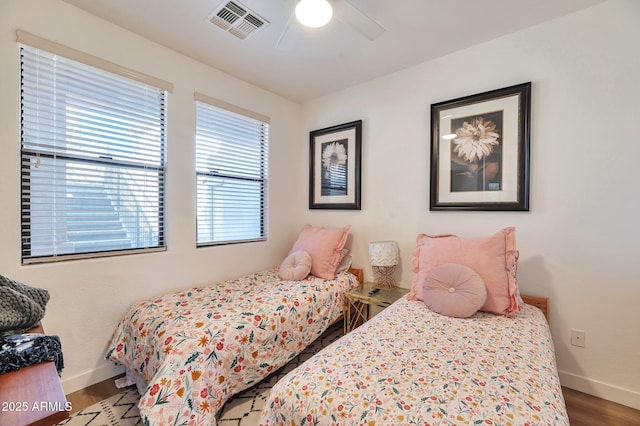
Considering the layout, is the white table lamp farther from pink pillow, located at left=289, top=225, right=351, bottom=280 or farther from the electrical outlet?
the electrical outlet

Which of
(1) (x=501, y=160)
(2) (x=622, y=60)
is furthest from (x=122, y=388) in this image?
(2) (x=622, y=60)

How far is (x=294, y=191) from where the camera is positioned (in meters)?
3.43

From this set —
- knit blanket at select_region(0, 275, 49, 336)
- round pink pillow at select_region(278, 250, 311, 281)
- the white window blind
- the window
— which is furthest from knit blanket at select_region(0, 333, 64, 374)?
round pink pillow at select_region(278, 250, 311, 281)

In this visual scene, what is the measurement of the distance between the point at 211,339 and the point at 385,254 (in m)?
1.51

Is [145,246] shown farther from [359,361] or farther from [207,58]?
[359,361]

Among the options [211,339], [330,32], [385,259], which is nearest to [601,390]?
[385,259]

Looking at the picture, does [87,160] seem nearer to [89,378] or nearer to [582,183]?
[89,378]

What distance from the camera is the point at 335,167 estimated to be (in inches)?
121

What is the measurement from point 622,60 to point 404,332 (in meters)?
2.16

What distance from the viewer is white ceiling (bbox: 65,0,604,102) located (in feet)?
5.79

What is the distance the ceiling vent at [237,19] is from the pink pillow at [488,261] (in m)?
2.02

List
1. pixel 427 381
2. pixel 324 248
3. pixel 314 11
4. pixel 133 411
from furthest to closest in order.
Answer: pixel 324 248
pixel 133 411
pixel 314 11
pixel 427 381

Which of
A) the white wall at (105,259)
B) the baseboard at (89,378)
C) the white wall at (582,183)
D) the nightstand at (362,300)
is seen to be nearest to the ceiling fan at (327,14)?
the white wall at (582,183)

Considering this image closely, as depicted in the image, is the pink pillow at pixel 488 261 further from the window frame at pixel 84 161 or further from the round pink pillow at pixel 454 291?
the window frame at pixel 84 161
